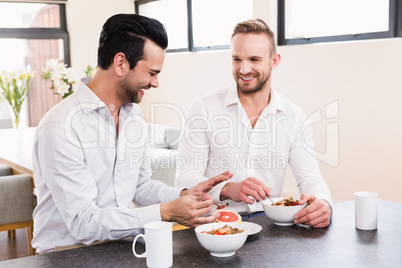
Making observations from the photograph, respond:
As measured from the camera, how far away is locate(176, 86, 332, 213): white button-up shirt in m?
2.29

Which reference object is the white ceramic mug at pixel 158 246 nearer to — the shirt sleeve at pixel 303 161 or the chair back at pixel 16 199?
the shirt sleeve at pixel 303 161

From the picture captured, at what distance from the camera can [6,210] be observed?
3.34m

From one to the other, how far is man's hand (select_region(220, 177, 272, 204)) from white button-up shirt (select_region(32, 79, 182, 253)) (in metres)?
0.21

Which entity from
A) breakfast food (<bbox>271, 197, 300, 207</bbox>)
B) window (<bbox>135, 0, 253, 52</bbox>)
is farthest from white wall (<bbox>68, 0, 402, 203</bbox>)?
breakfast food (<bbox>271, 197, 300, 207</bbox>)

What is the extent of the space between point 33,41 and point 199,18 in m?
2.64

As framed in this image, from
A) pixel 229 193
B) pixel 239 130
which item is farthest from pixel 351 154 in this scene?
pixel 229 193

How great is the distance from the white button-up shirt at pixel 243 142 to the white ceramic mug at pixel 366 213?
58 centimetres

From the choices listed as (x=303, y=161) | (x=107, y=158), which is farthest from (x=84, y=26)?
(x=107, y=158)

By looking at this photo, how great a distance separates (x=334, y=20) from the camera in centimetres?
480

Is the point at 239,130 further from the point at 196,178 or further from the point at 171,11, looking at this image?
the point at 171,11

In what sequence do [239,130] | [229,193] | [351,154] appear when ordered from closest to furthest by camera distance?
[229,193] < [239,130] < [351,154]

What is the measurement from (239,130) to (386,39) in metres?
2.40

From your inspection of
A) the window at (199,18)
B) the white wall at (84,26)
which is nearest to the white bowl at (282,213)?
the window at (199,18)

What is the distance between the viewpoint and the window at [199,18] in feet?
20.2
